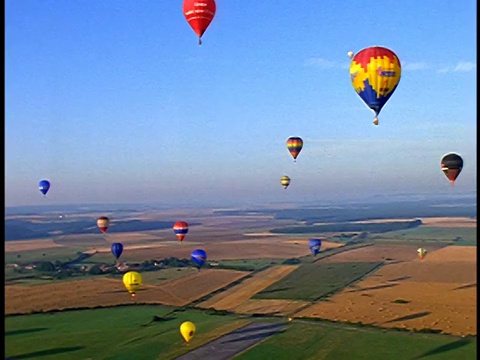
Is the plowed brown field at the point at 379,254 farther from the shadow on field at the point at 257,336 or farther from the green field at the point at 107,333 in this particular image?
the shadow on field at the point at 257,336

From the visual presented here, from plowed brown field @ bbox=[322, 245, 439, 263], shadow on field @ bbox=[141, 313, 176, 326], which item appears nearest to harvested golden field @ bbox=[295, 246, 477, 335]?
plowed brown field @ bbox=[322, 245, 439, 263]

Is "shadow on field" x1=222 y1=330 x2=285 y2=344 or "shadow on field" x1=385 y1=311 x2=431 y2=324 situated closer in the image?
"shadow on field" x1=222 y1=330 x2=285 y2=344

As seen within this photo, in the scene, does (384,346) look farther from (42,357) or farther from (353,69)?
(42,357)

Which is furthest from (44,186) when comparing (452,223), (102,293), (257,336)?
(452,223)

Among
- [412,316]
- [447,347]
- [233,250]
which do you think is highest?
[233,250]

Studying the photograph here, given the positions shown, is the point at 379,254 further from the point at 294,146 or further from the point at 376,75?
Result: the point at 376,75

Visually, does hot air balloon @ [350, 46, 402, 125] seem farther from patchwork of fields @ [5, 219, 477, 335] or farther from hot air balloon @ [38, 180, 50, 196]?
hot air balloon @ [38, 180, 50, 196]
